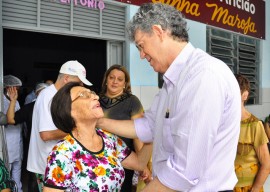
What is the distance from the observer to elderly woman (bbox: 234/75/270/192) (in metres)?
2.41

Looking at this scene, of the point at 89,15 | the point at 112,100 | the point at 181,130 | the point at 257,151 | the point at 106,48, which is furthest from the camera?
the point at 106,48

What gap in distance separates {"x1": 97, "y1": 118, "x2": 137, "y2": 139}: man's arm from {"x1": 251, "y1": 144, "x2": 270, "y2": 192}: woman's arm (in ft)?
2.83

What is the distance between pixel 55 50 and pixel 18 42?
1.18m

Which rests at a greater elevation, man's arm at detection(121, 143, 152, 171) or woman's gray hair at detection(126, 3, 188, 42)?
woman's gray hair at detection(126, 3, 188, 42)

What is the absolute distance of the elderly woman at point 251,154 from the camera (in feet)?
7.91

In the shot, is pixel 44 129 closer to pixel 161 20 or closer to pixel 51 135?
pixel 51 135

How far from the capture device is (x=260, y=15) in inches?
260

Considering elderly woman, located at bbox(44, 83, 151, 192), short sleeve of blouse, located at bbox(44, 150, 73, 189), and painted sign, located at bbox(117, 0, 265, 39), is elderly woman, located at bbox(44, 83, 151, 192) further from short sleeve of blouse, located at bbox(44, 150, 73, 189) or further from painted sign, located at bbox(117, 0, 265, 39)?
painted sign, located at bbox(117, 0, 265, 39)

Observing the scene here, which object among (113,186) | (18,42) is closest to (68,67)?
(113,186)

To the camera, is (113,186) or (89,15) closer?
(113,186)

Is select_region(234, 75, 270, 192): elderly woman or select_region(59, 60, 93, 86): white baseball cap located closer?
select_region(234, 75, 270, 192): elderly woman

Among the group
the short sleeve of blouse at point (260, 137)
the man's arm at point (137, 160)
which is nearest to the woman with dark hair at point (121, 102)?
the man's arm at point (137, 160)

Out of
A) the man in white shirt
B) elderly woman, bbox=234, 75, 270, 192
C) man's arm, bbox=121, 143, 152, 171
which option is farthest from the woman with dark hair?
the man in white shirt

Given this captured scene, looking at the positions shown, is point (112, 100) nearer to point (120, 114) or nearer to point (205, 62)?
A: point (120, 114)
